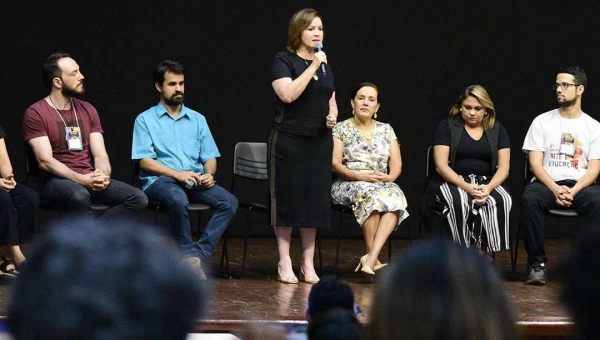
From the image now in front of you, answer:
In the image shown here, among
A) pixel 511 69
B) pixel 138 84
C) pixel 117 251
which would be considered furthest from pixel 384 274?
pixel 511 69

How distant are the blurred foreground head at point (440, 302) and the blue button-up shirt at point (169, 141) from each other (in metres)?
4.38

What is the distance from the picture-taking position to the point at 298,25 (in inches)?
195

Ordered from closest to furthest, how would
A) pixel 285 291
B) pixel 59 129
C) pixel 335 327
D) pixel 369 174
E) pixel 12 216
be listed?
pixel 335 327
pixel 12 216
pixel 285 291
pixel 59 129
pixel 369 174

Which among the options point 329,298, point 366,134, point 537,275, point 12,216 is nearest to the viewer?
point 329,298

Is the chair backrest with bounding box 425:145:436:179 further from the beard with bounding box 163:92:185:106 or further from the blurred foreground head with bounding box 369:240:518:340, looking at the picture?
the blurred foreground head with bounding box 369:240:518:340

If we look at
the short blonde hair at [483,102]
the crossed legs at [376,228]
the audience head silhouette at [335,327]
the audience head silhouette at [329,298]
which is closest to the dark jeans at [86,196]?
the crossed legs at [376,228]

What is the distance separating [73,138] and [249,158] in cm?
106

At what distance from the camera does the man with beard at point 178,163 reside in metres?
5.00

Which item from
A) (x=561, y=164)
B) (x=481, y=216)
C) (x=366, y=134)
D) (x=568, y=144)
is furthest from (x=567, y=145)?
(x=366, y=134)

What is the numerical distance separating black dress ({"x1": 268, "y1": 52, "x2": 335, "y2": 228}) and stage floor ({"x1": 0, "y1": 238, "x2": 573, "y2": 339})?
0.39 metres

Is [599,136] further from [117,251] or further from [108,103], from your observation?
[117,251]

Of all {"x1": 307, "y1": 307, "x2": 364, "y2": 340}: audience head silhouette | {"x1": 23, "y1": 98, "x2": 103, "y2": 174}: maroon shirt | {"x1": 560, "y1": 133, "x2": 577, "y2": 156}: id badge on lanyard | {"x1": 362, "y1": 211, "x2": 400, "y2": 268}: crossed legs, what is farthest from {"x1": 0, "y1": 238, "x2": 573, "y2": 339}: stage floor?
{"x1": 307, "y1": 307, "x2": 364, "y2": 340}: audience head silhouette

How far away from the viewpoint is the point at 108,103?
6.69 meters

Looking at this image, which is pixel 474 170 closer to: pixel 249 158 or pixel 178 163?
pixel 249 158
